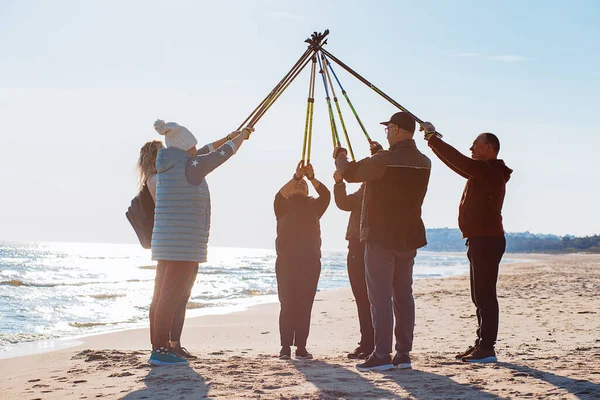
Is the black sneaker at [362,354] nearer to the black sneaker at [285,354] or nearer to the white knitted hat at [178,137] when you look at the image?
the black sneaker at [285,354]

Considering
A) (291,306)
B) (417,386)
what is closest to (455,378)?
(417,386)

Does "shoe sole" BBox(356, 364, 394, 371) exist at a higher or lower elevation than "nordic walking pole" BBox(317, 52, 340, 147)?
lower

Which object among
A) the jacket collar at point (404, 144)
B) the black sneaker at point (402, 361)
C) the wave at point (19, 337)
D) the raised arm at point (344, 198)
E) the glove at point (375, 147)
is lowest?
the wave at point (19, 337)

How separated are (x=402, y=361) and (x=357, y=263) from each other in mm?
1079

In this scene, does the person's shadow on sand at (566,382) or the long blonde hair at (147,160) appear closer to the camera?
the person's shadow on sand at (566,382)

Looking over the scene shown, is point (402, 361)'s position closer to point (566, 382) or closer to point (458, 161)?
point (566, 382)

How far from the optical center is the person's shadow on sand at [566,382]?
3184mm

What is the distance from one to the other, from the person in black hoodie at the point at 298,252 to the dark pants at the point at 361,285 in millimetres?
301

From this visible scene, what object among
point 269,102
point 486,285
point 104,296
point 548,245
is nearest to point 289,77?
point 269,102

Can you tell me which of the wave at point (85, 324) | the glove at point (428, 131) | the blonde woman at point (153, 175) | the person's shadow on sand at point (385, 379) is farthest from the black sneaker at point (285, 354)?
the wave at point (85, 324)

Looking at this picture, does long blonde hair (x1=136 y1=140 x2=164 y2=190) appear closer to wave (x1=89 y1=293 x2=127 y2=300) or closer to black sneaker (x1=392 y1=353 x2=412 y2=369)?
black sneaker (x1=392 y1=353 x2=412 y2=369)

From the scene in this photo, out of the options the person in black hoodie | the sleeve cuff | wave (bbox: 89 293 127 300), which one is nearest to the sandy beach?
the person in black hoodie

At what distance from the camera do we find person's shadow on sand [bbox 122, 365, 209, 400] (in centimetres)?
344

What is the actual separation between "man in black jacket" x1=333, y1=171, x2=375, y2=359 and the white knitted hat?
1178 mm
